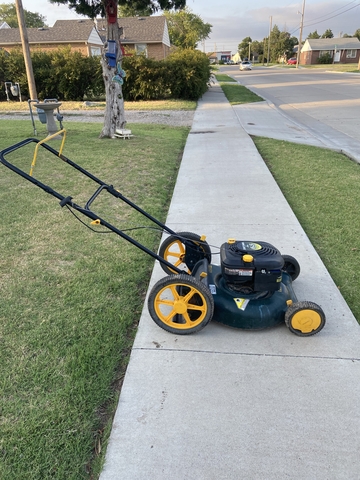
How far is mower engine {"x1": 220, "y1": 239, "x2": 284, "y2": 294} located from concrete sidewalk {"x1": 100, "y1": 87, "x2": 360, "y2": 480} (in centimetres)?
35

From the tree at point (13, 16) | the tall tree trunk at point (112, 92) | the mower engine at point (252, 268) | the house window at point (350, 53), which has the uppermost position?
the tree at point (13, 16)

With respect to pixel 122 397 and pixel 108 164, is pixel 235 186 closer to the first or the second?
pixel 108 164

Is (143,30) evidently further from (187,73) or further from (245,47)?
(245,47)

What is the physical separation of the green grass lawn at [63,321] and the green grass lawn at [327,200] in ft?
5.83

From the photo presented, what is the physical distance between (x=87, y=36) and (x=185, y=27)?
2494 centimetres

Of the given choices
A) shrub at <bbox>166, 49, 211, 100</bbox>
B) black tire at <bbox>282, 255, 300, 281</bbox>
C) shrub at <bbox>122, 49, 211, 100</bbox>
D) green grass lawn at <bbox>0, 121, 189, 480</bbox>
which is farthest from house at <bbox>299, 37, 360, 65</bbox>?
black tire at <bbox>282, 255, 300, 281</bbox>

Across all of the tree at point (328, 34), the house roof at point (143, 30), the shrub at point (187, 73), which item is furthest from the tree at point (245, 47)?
the shrub at point (187, 73)

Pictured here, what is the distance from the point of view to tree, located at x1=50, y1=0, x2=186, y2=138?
28.9 ft

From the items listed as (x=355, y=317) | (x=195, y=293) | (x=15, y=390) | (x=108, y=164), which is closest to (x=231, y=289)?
(x=195, y=293)

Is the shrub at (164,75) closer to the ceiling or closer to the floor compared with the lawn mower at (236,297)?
closer to the ceiling

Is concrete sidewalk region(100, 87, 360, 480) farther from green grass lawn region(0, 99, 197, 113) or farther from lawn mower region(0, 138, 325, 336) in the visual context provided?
green grass lawn region(0, 99, 197, 113)

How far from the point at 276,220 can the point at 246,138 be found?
233 inches

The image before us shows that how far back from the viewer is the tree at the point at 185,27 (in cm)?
4431

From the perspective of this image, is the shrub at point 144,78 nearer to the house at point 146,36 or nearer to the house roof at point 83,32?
the house roof at point 83,32
